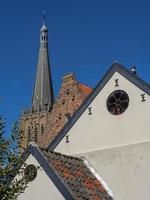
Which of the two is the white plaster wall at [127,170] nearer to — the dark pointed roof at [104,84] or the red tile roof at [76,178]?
the red tile roof at [76,178]

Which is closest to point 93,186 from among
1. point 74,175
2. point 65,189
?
point 74,175

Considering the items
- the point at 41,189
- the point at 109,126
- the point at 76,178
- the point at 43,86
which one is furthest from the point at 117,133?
the point at 43,86

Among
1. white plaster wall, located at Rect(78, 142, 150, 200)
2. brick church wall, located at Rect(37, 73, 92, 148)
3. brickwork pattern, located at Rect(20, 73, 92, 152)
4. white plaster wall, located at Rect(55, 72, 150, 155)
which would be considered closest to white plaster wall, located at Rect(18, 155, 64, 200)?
white plaster wall, located at Rect(78, 142, 150, 200)

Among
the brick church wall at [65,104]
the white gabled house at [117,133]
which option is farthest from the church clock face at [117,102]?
the brick church wall at [65,104]

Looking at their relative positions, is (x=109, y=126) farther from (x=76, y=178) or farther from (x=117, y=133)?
(x=76, y=178)

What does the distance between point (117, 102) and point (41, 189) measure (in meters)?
4.60

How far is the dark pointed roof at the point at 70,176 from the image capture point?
50.6 feet

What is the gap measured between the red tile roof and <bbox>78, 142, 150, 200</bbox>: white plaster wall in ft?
1.44

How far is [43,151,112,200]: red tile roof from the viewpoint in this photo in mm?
15586

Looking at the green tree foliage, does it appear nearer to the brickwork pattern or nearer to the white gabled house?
the white gabled house

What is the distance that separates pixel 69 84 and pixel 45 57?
64.1m

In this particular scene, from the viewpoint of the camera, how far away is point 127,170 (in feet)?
57.3

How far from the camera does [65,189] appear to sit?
601 inches

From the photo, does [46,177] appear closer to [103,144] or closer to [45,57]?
[103,144]
